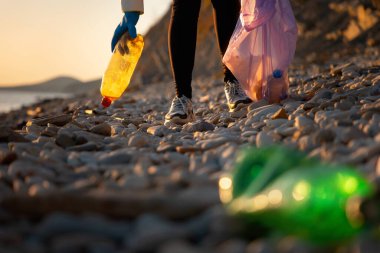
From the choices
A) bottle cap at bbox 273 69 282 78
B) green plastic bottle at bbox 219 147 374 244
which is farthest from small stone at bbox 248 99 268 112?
green plastic bottle at bbox 219 147 374 244

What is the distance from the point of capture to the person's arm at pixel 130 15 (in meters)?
2.90

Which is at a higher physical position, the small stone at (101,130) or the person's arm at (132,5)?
the person's arm at (132,5)

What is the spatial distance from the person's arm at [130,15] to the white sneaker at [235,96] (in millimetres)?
757

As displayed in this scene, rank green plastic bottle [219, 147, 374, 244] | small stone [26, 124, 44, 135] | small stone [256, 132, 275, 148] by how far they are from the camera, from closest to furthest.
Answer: green plastic bottle [219, 147, 374, 244]
small stone [256, 132, 275, 148]
small stone [26, 124, 44, 135]

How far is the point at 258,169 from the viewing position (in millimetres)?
1265

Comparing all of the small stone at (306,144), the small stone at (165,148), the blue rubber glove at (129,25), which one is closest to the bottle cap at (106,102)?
the blue rubber glove at (129,25)

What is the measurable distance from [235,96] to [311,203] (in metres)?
2.18

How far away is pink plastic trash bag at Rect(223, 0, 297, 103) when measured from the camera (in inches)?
112

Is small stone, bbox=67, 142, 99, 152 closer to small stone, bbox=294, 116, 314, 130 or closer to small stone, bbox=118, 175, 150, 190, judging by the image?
small stone, bbox=118, 175, 150, 190

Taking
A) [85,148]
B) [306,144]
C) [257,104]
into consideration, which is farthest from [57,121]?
[306,144]

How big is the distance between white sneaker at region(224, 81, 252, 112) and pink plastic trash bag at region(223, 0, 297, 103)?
16 centimetres

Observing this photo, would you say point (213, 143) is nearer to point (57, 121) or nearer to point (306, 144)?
point (306, 144)

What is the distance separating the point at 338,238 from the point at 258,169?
13.8 inches

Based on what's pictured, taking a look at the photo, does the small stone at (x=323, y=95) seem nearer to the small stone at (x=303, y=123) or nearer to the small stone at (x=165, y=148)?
the small stone at (x=303, y=123)
